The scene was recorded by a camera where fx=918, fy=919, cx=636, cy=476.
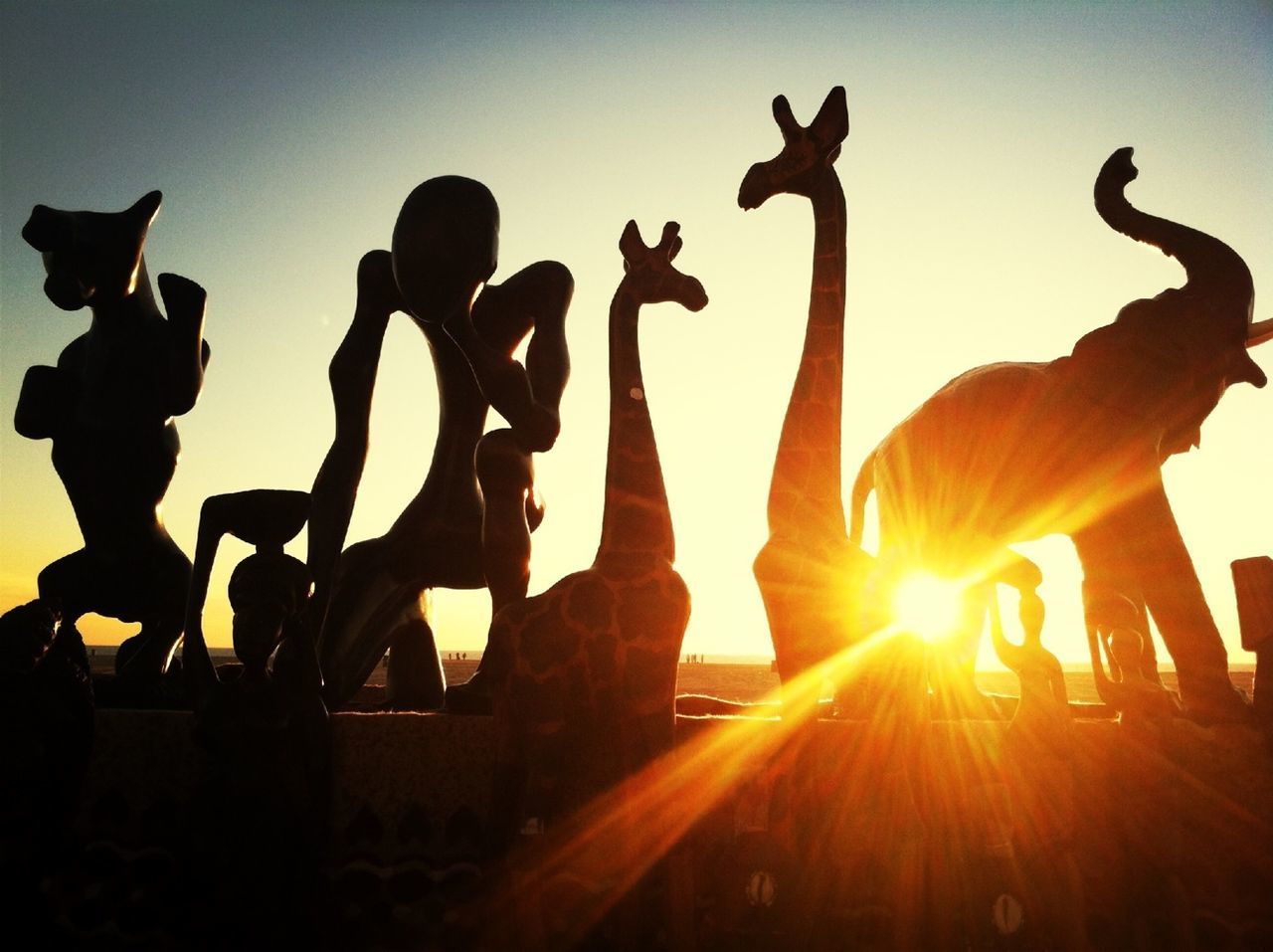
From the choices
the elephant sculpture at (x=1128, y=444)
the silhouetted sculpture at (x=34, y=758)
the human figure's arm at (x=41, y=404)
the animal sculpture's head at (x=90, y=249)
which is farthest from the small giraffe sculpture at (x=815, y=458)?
the human figure's arm at (x=41, y=404)

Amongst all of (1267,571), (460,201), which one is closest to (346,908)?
(460,201)

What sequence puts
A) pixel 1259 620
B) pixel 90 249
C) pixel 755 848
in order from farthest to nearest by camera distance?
1. pixel 90 249
2. pixel 1259 620
3. pixel 755 848

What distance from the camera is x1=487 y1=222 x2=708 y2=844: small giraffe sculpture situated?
108 inches

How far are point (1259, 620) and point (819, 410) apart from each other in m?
1.65

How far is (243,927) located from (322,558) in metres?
1.43

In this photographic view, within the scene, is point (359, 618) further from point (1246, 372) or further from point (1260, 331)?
point (1260, 331)

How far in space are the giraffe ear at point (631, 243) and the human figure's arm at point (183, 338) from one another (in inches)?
68.4

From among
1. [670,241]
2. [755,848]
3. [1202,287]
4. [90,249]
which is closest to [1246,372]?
[1202,287]

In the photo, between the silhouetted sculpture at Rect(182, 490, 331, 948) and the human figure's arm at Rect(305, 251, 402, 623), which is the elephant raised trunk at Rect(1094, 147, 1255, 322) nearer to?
the human figure's arm at Rect(305, 251, 402, 623)

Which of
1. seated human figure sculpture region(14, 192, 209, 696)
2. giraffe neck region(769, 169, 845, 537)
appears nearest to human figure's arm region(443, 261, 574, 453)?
giraffe neck region(769, 169, 845, 537)

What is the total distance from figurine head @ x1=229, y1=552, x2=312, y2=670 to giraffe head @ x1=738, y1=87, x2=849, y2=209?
2.44 metres

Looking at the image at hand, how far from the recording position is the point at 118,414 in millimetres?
3592

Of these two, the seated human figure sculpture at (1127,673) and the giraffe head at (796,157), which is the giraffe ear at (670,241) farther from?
the seated human figure sculpture at (1127,673)

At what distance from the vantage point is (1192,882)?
8.68ft
